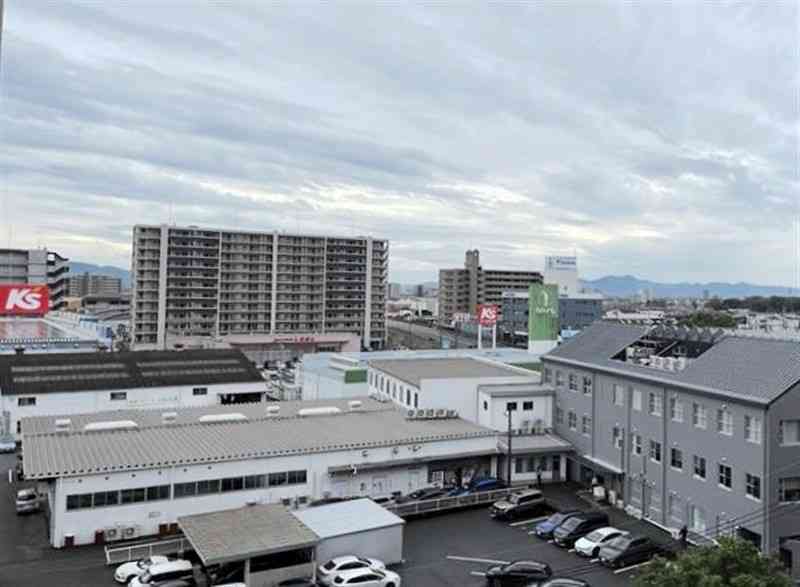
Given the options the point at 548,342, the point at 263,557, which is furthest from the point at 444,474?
the point at 548,342

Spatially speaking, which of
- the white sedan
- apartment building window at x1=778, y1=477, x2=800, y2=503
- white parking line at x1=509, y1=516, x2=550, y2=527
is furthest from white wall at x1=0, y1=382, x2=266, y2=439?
apartment building window at x1=778, y1=477, x2=800, y2=503

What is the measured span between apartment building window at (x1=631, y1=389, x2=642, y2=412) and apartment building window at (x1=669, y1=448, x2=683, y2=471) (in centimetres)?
232

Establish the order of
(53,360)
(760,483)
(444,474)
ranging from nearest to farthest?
(760,483) → (444,474) → (53,360)

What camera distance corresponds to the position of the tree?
541 inches

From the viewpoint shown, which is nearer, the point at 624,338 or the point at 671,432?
the point at 671,432

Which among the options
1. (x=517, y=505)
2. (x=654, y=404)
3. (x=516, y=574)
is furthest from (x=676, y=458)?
(x=516, y=574)

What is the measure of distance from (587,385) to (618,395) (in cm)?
243

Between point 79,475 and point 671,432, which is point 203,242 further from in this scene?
point 671,432

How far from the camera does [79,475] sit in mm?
22234

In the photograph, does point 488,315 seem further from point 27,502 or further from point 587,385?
point 27,502

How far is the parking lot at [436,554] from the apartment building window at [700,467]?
8.31 ft

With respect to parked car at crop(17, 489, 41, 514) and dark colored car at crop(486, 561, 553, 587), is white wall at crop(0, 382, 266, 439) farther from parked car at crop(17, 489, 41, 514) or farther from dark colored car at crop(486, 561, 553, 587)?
dark colored car at crop(486, 561, 553, 587)

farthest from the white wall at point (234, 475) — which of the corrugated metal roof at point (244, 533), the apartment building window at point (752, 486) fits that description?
the apartment building window at point (752, 486)

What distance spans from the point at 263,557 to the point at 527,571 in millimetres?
7555
